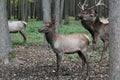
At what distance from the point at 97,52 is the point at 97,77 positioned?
4.46 meters

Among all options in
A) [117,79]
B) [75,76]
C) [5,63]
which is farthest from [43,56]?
[117,79]

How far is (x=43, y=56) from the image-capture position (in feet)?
39.7

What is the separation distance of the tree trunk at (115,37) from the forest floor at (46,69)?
316 centimetres

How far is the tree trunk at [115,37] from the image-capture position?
17.7 feet

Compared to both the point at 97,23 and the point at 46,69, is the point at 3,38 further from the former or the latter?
the point at 97,23

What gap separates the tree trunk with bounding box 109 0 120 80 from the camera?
5410 millimetres

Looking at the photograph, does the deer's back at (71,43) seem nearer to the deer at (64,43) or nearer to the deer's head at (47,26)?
the deer at (64,43)

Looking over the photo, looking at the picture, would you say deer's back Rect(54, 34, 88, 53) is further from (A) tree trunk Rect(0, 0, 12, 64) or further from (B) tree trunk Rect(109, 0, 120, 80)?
(B) tree trunk Rect(109, 0, 120, 80)

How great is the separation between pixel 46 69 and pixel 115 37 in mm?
4538

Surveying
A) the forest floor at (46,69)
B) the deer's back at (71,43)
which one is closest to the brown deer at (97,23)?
the forest floor at (46,69)

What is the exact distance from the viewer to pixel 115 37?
5449mm

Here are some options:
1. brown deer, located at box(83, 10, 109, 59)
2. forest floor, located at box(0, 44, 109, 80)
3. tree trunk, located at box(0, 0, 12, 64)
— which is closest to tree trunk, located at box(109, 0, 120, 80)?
forest floor, located at box(0, 44, 109, 80)

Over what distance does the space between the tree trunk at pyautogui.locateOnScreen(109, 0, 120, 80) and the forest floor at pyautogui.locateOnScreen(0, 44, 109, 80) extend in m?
3.16

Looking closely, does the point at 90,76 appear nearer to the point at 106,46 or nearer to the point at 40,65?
the point at 40,65
